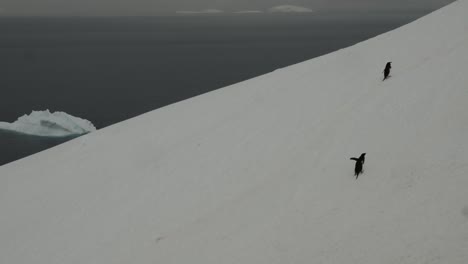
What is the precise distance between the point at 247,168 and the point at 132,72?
323 ft

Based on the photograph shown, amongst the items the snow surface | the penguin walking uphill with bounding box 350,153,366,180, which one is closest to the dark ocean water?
the snow surface

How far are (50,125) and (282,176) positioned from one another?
44.2 meters

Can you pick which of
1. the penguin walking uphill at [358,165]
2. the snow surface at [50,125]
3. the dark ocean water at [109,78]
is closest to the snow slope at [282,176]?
the penguin walking uphill at [358,165]

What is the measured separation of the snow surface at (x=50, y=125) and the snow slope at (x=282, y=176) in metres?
24.7

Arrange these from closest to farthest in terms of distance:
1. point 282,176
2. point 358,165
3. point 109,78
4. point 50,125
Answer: point 358,165
point 282,176
point 50,125
point 109,78

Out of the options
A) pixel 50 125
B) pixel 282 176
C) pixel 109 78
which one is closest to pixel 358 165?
pixel 282 176

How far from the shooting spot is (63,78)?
102188 mm

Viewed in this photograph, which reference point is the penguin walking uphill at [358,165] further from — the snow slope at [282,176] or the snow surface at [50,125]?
the snow surface at [50,125]

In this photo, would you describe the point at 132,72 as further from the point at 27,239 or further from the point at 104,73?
the point at 27,239

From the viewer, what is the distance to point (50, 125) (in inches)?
2077

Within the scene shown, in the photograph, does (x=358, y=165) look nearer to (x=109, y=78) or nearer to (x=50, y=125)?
(x=50, y=125)

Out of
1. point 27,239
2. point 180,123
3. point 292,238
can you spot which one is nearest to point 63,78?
point 180,123

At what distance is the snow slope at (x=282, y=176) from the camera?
11.7m

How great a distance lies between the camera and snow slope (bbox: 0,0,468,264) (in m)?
11.7
